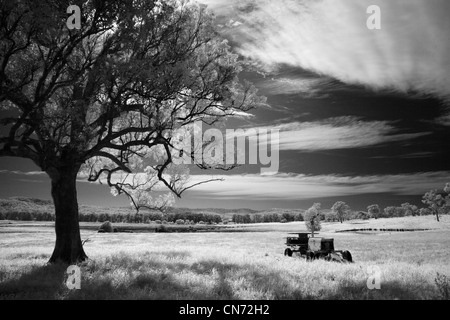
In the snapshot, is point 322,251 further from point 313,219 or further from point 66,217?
point 313,219

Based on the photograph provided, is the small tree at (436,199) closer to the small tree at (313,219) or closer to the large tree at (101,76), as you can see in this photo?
the small tree at (313,219)

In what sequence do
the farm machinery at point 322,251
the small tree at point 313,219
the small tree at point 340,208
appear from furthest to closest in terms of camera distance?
the small tree at point 340,208 → the small tree at point 313,219 → the farm machinery at point 322,251

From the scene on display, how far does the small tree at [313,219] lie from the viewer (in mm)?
87312

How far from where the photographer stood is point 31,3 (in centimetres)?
1069

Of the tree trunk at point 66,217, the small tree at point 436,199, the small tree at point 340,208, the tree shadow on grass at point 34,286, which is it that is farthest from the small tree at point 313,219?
the tree shadow on grass at point 34,286

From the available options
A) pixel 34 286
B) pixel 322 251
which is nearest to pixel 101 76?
pixel 34 286

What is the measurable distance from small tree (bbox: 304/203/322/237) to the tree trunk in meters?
73.8

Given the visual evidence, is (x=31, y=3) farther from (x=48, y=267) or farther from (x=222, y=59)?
(x=48, y=267)

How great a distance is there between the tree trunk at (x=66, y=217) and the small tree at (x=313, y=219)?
73.8 m

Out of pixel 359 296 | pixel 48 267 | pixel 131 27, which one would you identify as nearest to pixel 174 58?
pixel 131 27

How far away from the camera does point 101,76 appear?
13578 millimetres

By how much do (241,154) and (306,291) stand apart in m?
8.17

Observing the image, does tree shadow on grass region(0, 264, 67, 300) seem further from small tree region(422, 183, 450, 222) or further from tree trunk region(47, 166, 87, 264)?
small tree region(422, 183, 450, 222)

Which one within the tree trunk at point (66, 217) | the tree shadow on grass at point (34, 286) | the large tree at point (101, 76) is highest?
the large tree at point (101, 76)
